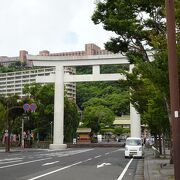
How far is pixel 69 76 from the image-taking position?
53.2 metres

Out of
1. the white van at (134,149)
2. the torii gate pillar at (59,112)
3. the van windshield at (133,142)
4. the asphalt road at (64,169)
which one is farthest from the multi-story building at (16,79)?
the asphalt road at (64,169)

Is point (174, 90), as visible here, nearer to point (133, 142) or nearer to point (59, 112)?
point (133, 142)

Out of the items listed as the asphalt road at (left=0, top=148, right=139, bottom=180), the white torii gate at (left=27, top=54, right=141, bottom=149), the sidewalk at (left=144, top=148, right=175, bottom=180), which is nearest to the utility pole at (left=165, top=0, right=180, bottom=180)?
the sidewalk at (left=144, top=148, right=175, bottom=180)

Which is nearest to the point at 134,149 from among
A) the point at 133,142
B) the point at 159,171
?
the point at 133,142

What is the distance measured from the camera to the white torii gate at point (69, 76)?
164ft

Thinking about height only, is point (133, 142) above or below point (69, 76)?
below

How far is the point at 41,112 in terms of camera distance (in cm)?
6812

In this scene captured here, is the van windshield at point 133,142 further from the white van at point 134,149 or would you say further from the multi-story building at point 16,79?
the multi-story building at point 16,79

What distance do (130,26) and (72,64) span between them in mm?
34472

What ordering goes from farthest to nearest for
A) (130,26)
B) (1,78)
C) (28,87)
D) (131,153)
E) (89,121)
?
(1,78) → (89,121) → (28,87) → (131,153) → (130,26)

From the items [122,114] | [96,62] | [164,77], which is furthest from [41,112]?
[164,77]

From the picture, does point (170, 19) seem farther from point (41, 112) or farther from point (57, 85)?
point (41, 112)

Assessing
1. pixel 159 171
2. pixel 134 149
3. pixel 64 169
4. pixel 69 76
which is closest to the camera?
pixel 159 171

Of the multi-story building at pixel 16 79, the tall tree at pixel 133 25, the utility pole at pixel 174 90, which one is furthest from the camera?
the multi-story building at pixel 16 79
